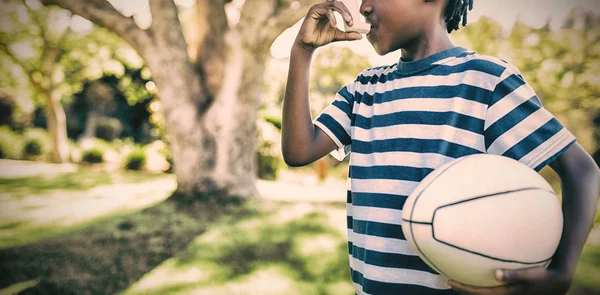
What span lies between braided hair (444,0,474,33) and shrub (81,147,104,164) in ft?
51.3

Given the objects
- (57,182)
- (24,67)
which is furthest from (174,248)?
(24,67)

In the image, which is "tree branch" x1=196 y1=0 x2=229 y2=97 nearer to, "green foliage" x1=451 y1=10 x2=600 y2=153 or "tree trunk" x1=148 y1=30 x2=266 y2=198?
"tree trunk" x1=148 y1=30 x2=266 y2=198

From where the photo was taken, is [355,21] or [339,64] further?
[339,64]

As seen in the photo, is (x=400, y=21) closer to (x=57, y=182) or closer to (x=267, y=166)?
(x=57, y=182)

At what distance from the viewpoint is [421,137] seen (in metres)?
1.19

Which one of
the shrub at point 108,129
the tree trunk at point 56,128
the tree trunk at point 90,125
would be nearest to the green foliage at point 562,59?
the tree trunk at point 56,128

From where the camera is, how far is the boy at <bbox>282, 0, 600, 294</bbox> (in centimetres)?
101

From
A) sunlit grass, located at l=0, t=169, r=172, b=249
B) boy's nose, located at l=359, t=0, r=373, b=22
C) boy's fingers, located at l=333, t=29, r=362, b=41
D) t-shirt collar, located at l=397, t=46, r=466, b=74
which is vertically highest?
boy's nose, located at l=359, t=0, r=373, b=22

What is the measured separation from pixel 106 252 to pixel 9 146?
14555 mm

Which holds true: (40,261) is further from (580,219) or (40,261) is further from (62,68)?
(62,68)

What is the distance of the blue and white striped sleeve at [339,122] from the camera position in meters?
1.45

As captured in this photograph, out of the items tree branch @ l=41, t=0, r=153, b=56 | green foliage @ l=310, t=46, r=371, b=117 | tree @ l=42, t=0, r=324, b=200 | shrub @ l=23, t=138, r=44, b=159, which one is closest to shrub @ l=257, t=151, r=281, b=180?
green foliage @ l=310, t=46, r=371, b=117

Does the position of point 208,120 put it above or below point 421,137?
above

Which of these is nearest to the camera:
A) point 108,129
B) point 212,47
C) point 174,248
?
point 174,248
